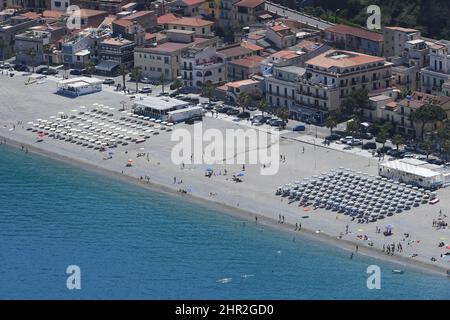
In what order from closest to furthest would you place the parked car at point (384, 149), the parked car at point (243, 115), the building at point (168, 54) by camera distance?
the parked car at point (384, 149), the parked car at point (243, 115), the building at point (168, 54)

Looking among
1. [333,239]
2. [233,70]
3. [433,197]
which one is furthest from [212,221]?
[233,70]

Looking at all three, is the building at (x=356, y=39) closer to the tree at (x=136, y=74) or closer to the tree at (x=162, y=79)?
the tree at (x=162, y=79)

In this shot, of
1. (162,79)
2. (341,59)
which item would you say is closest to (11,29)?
(162,79)

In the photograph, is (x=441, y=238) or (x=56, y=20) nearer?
(x=441, y=238)

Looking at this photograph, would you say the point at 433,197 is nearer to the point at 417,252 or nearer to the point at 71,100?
the point at 417,252

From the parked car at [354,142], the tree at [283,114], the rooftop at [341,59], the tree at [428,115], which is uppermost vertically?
the rooftop at [341,59]

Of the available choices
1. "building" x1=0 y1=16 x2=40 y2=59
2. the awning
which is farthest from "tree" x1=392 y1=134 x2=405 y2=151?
"building" x1=0 y1=16 x2=40 y2=59

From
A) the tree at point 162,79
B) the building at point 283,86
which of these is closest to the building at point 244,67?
the building at point 283,86
